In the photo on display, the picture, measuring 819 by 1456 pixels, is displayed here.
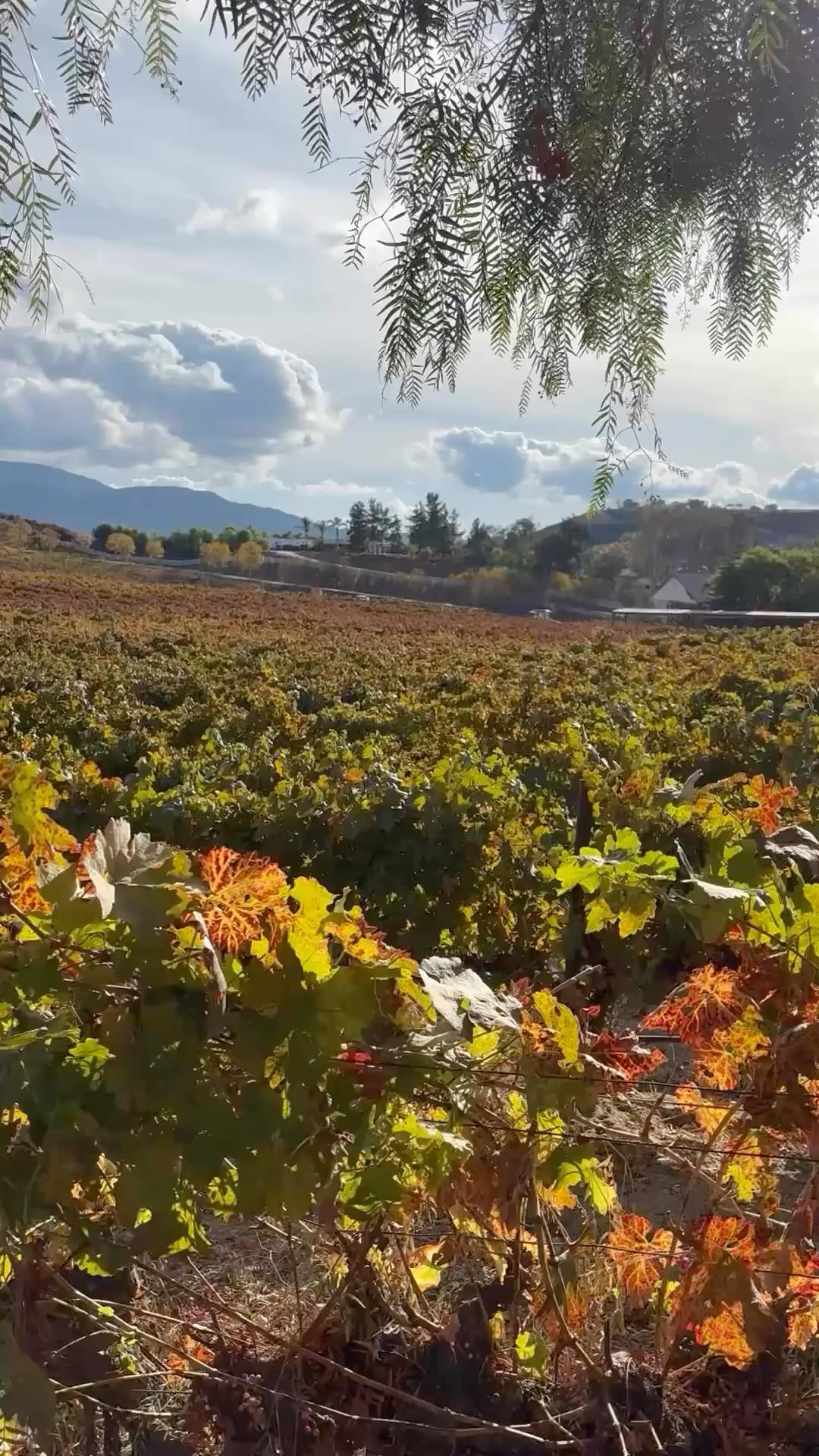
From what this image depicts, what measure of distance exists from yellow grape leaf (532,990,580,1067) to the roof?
300 ft

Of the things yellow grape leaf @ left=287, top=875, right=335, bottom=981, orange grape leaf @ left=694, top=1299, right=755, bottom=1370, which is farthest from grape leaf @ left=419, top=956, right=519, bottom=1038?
orange grape leaf @ left=694, top=1299, right=755, bottom=1370

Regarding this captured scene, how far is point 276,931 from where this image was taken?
59.5 inches

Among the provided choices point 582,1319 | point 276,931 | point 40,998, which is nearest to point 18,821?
point 40,998

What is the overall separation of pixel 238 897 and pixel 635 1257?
962mm

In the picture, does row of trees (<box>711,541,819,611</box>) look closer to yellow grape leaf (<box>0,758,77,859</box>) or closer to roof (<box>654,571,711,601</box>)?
roof (<box>654,571,711,601</box>)

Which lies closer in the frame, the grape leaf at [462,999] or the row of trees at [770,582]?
the grape leaf at [462,999]

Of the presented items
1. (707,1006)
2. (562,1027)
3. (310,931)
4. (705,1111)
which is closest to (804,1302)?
(705,1111)

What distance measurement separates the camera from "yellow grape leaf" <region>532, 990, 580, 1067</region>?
1528mm

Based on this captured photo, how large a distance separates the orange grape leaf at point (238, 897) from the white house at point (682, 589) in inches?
3470

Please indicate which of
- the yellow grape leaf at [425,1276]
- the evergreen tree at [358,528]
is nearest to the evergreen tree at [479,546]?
the evergreen tree at [358,528]

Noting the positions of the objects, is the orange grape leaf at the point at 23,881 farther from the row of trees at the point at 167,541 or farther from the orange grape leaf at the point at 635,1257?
the row of trees at the point at 167,541

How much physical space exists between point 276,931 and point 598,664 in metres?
18.0

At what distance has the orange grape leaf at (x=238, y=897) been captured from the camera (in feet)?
4.80

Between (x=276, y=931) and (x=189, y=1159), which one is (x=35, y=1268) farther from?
(x=276, y=931)
